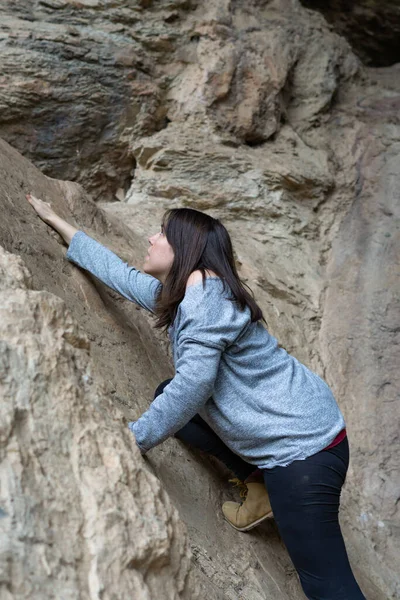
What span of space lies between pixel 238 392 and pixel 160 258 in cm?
42

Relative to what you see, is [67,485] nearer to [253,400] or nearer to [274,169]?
[253,400]

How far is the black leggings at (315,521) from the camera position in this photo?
1.62 meters

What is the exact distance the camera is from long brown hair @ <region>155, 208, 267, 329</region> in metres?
1.67

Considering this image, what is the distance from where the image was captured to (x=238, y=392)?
1.65 metres

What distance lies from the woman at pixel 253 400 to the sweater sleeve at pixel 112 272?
20 centimetres

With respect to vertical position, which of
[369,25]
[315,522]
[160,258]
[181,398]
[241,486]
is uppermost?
[369,25]

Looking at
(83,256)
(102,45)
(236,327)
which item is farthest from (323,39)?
(236,327)

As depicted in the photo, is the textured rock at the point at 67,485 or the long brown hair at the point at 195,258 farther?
the long brown hair at the point at 195,258

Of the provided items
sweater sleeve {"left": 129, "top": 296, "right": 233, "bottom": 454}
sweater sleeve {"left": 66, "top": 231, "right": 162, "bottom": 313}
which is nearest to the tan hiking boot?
sweater sleeve {"left": 129, "top": 296, "right": 233, "bottom": 454}

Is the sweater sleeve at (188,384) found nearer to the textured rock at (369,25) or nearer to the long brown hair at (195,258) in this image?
the long brown hair at (195,258)

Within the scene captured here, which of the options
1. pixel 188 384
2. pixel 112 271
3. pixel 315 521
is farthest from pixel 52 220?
pixel 315 521

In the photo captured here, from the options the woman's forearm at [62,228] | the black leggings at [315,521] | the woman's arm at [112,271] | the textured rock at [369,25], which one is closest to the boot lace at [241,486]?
the black leggings at [315,521]

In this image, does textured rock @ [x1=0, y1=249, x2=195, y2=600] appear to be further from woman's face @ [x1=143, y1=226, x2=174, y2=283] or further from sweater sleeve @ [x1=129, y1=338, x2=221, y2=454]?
woman's face @ [x1=143, y1=226, x2=174, y2=283]

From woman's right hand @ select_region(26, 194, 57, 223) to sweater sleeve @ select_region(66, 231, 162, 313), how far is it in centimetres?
12
